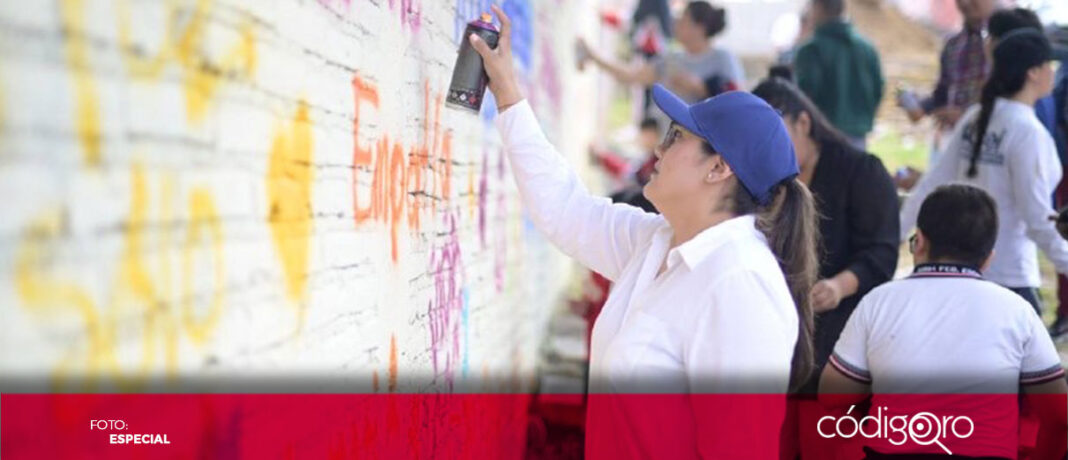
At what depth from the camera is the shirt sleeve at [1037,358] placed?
11.5 ft

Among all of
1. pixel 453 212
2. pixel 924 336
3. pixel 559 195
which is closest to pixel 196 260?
pixel 559 195

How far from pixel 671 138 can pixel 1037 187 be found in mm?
2427

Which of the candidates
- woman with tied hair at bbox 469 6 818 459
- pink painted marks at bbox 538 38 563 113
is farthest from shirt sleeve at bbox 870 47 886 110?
woman with tied hair at bbox 469 6 818 459

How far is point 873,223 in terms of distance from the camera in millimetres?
4199

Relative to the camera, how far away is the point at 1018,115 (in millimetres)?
4852

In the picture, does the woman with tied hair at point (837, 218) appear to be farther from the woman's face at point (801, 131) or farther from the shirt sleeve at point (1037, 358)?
the shirt sleeve at point (1037, 358)

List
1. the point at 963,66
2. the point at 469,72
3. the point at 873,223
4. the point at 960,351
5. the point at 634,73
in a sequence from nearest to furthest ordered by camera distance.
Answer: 1. the point at 469,72
2. the point at 960,351
3. the point at 873,223
4. the point at 963,66
5. the point at 634,73

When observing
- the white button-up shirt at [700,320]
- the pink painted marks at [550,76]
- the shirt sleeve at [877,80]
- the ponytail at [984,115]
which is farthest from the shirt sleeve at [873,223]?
the pink painted marks at [550,76]

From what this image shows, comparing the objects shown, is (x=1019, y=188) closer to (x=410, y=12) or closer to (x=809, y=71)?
(x=809, y=71)

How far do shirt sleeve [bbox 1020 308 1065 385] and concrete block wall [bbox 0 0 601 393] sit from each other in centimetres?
176

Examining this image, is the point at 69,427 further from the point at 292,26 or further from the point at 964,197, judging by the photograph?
the point at 964,197

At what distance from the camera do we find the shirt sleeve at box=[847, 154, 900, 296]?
418 cm

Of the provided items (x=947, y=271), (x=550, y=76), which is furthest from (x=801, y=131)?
(x=550, y=76)

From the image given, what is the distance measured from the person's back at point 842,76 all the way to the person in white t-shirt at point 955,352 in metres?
3.14
